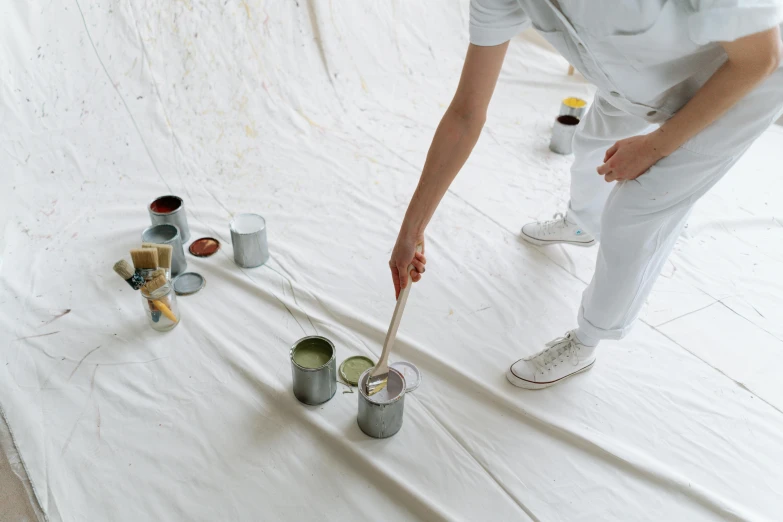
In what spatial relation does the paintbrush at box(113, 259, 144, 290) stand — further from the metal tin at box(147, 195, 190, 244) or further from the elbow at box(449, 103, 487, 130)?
the elbow at box(449, 103, 487, 130)

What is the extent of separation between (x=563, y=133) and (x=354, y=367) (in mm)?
1151

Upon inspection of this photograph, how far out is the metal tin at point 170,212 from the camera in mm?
1240

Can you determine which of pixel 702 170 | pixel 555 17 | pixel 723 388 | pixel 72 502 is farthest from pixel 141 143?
pixel 723 388

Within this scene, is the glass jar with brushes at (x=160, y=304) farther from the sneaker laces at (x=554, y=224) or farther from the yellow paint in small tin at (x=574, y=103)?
the yellow paint in small tin at (x=574, y=103)

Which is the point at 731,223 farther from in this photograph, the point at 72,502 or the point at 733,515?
the point at 72,502

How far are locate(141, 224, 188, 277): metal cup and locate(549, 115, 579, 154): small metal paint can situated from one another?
124 cm

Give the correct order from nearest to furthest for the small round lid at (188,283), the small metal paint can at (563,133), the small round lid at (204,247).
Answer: the small round lid at (188,283) < the small round lid at (204,247) < the small metal paint can at (563,133)

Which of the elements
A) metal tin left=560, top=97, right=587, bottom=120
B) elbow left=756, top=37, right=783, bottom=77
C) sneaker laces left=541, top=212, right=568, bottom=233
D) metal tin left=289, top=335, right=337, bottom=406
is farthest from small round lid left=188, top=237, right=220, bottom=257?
metal tin left=560, top=97, right=587, bottom=120

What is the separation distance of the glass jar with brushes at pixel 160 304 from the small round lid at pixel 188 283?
9 cm

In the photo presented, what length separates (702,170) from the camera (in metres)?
0.81

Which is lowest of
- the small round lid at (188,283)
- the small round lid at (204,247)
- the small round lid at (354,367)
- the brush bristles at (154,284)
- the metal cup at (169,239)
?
the small round lid at (354,367)

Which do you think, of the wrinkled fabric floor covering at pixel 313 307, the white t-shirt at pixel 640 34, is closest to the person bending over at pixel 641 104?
the white t-shirt at pixel 640 34

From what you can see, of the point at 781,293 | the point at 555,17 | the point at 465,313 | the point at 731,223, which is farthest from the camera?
the point at 731,223

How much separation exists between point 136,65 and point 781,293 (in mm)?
1861
